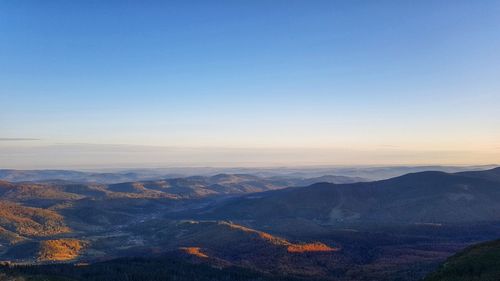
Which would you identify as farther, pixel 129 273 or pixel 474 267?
pixel 129 273

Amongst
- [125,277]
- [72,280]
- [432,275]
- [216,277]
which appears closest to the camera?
[432,275]

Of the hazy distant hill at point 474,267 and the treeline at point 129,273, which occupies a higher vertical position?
the hazy distant hill at point 474,267

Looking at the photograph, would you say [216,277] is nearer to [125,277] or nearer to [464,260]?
[125,277]

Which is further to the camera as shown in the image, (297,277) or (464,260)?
(297,277)

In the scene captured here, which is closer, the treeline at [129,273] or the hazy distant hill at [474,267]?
the hazy distant hill at [474,267]

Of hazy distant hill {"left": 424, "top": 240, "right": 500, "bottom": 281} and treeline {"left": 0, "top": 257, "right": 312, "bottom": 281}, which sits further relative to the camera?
treeline {"left": 0, "top": 257, "right": 312, "bottom": 281}

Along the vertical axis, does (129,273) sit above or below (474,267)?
below

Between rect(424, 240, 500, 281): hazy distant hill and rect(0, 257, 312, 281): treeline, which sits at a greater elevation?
rect(424, 240, 500, 281): hazy distant hill

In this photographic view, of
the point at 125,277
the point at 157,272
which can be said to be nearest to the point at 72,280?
the point at 125,277
